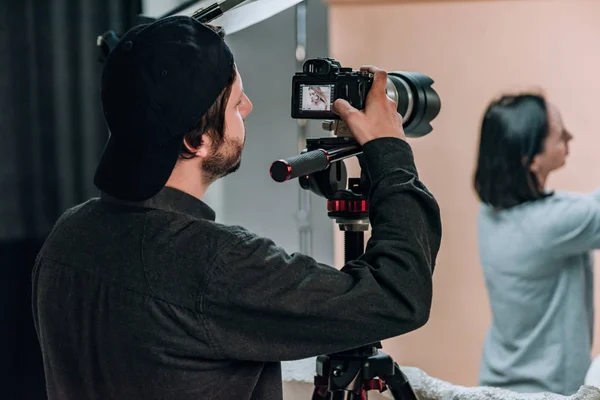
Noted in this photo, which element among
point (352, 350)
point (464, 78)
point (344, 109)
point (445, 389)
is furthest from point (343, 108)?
point (445, 389)

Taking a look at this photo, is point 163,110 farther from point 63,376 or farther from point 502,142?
point 502,142

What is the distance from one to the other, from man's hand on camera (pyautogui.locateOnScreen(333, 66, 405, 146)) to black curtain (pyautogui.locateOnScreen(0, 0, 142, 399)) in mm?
1318

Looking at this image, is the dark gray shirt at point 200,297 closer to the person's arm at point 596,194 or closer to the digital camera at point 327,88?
the digital camera at point 327,88

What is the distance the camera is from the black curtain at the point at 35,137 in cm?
191

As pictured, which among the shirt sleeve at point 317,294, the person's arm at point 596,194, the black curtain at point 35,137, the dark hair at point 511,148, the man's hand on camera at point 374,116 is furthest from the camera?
the black curtain at point 35,137

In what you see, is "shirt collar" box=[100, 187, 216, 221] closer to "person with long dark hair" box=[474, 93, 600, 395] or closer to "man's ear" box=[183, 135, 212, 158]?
Result: "man's ear" box=[183, 135, 212, 158]

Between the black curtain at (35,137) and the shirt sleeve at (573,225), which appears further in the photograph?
the black curtain at (35,137)

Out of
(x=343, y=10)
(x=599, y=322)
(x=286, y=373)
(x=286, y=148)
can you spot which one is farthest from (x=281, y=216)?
(x=599, y=322)

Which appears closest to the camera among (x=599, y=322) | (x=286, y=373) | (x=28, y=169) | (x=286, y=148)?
(x=599, y=322)

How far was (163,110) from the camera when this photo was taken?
0.78m

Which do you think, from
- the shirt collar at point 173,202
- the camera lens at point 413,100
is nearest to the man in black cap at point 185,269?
the shirt collar at point 173,202

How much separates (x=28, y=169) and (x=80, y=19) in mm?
475

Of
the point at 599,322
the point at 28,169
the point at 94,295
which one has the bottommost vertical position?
the point at 599,322

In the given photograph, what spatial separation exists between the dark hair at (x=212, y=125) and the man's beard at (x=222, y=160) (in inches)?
0.4
